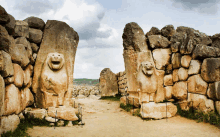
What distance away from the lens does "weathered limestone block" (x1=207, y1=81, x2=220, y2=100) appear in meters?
5.32

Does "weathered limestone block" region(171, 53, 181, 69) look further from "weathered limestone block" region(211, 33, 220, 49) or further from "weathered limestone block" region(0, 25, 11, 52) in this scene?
"weathered limestone block" region(0, 25, 11, 52)

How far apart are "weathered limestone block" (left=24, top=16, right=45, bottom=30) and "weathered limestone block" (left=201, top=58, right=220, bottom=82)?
5.86 m

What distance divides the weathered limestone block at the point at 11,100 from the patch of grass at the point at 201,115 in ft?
17.9

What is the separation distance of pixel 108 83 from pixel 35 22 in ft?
25.0

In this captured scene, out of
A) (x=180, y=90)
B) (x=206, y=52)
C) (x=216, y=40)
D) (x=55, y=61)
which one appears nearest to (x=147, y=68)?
(x=180, y=90)

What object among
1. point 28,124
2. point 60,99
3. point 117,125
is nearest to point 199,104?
point 117,125

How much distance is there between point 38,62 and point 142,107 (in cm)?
402

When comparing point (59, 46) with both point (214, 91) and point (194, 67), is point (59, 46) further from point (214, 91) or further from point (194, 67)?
point (214, 91)

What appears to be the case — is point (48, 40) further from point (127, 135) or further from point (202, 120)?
point (202, 120)

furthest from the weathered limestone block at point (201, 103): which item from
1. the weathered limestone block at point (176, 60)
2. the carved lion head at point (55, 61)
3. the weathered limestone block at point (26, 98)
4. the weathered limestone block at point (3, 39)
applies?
the weathered limestone block at point (3, 39)

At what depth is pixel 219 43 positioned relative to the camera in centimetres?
645

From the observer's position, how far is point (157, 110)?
6.18 m

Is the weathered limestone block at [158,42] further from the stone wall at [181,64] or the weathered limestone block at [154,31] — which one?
the weathered limestone block at [154,31]

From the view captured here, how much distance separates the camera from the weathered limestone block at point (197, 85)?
581cm
